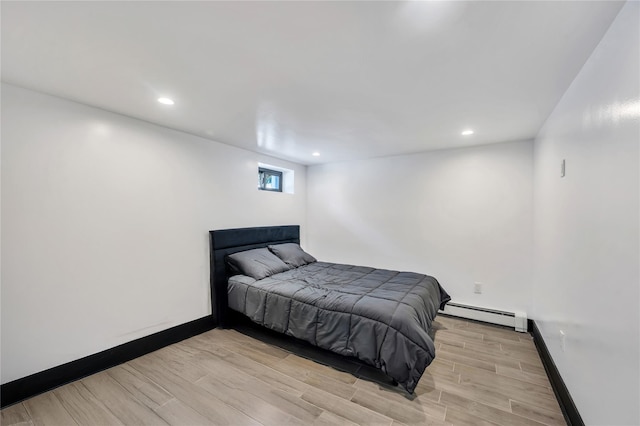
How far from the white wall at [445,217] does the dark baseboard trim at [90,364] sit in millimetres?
2609

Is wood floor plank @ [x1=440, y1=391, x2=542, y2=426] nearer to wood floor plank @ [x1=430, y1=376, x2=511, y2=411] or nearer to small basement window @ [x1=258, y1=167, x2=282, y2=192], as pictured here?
wood floor plank @ [x1=430, y1=376, x2=511, y2=411]

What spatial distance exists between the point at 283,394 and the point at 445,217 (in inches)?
116

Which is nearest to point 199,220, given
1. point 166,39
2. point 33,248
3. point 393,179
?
point 33,248

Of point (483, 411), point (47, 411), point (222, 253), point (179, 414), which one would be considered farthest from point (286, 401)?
point (222, 253)

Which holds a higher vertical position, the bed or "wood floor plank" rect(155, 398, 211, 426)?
the bed

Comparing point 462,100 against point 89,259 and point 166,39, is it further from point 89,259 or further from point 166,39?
point 89,259

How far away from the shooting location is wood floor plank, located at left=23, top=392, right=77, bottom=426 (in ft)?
5.75

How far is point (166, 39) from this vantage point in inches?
54.6

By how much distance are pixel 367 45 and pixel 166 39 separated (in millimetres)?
1061

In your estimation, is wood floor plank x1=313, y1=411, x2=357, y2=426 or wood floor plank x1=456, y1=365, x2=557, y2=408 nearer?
wood floor plank x1=313, y1=411, x2=357, y2=426

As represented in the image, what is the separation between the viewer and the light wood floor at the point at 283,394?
70.2 inches

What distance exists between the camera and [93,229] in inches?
90.8

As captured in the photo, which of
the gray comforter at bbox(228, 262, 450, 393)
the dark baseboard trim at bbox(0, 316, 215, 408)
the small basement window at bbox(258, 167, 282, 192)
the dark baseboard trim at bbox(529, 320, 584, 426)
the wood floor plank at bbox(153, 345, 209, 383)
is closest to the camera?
the dark baseboard trim at bbox(529, 320, 584, 426)

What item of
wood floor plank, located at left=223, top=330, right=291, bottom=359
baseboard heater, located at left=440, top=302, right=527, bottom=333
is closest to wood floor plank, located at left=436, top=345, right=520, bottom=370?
baseboard heater, located at left=440, top=302, right=527, bottom=333
